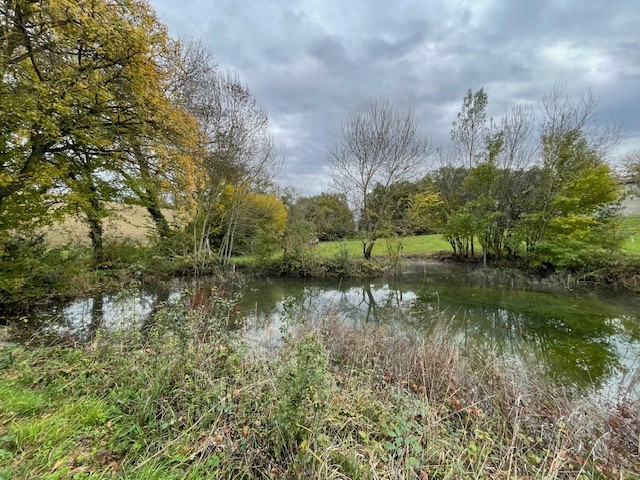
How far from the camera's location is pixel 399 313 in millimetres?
8422

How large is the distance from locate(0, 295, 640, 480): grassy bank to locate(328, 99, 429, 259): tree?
12.3 m

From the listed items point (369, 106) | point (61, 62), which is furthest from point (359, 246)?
point (61, 62)

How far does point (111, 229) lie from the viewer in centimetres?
1144

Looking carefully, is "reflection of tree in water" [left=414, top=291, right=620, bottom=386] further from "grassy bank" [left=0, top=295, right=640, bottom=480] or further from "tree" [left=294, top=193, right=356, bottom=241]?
"tree" [left=294, top=193, right=356, bottom=241]

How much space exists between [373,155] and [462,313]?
10.1 m

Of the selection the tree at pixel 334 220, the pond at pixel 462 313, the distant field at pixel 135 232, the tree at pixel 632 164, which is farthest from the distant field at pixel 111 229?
the tree at pixel 632 164

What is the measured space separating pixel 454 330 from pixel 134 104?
948 cm

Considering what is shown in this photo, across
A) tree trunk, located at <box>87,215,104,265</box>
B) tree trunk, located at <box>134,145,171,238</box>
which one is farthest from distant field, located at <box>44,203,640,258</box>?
tree trunk, located at <box>134,145,171,238</box>

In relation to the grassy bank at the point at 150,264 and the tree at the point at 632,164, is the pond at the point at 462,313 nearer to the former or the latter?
the grassy bank at the point at 150,264

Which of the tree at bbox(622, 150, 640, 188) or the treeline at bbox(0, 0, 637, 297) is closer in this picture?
the treeline at bbox(0, 0, 637, 297)

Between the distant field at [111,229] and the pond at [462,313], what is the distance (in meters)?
2.24

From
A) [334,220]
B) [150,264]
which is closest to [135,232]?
[150,264]

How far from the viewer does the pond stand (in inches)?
208

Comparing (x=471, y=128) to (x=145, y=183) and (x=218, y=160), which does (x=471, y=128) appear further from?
(x=145, y=183)
